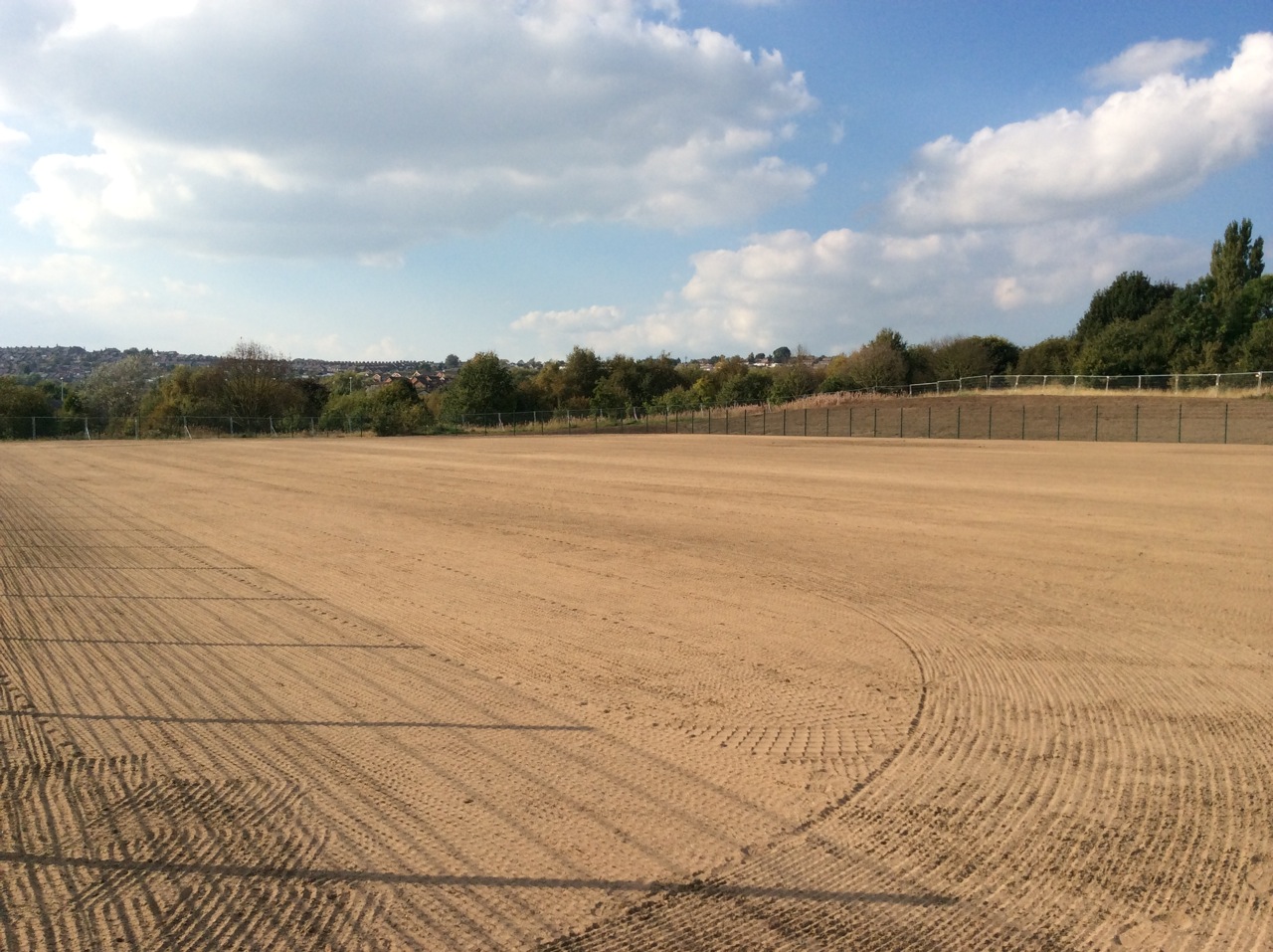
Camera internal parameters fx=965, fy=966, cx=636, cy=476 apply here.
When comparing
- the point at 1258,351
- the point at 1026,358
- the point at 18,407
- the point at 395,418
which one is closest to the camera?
the point at 1258,351

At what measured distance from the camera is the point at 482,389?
310ft

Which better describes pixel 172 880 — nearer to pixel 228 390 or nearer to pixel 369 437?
pixel 369 437

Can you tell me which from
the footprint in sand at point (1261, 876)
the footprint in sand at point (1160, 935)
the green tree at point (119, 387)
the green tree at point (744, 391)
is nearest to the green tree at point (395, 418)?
the green tree at point (119, 387)

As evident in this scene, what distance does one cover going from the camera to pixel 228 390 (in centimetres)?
8912

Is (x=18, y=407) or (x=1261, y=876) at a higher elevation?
(x=18, y=407)

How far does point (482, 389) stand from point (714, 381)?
4140cm

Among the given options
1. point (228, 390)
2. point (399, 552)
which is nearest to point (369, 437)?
point (228, 390)

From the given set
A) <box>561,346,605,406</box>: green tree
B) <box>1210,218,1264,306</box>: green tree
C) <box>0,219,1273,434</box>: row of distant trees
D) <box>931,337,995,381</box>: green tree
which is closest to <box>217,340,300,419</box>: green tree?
<box>0,219,1273,434</box>: row of distant trees

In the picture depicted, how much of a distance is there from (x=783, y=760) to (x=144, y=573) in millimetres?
11228

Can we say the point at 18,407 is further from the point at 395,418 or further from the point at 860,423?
the point at 860,423

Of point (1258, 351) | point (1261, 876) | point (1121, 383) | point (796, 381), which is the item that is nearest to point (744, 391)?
point (796, 381)

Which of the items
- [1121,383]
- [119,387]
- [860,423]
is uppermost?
[119,387]

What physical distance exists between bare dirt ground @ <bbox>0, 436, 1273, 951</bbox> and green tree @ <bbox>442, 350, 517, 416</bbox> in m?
76.9

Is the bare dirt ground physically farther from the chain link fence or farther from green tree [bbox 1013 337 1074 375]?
green tree [bbox 1013 337 1074 375]
